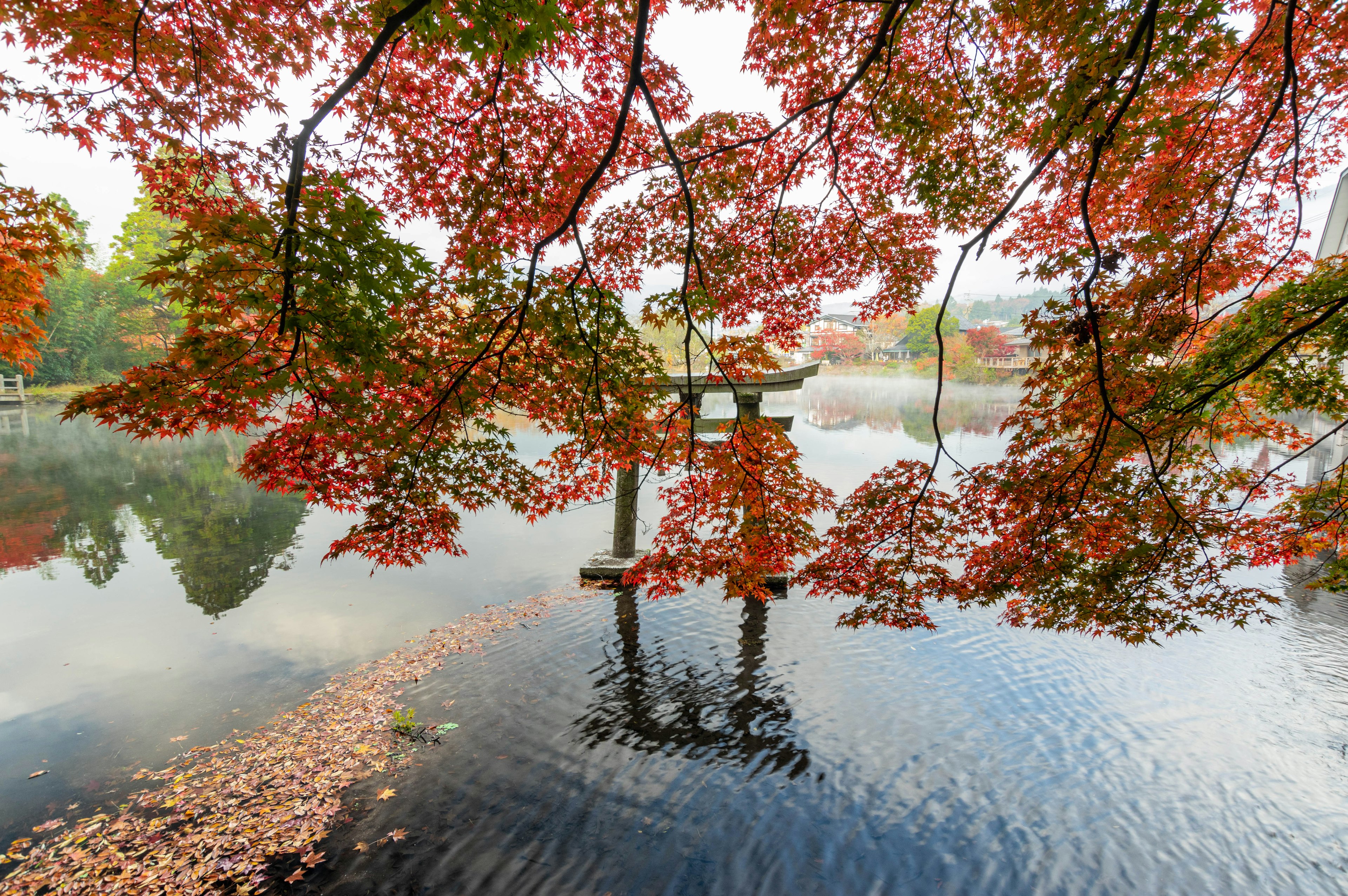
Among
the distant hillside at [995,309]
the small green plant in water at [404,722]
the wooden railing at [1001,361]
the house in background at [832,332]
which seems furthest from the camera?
the distant hillside at [995,309]

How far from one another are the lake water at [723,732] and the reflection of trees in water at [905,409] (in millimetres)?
17578

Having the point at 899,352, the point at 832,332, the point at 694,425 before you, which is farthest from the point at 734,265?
the point at 899,352

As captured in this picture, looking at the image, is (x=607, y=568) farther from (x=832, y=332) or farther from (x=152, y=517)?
(x=832, y=332)

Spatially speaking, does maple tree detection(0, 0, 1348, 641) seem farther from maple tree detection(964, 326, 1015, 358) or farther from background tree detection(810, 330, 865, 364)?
background tree detection(810, 330, 865, 364)

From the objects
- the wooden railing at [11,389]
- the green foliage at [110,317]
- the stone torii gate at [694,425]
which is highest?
the green foliage at [110,317]

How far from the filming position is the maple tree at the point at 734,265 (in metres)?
3.20

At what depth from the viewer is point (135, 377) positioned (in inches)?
118

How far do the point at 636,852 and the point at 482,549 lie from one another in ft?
29.1

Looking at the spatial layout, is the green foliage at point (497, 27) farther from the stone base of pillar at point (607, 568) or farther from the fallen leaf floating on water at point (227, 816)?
the stone base of pillar at point (607, 568)

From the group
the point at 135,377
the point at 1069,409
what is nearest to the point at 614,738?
the point at 135,377

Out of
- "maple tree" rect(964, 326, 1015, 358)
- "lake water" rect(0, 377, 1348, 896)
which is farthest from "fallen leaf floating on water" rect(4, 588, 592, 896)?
"maple tree" rect(964, 326, 1015, 358)

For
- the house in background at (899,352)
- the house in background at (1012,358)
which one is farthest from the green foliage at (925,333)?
the house in background at (1012,358)

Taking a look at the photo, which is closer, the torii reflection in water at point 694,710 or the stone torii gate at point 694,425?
the torii reflection in water at point 694,710

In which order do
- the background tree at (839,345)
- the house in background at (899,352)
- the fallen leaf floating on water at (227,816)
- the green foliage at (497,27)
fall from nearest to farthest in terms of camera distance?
the green foliage at (497,27) → the fallen leaf floating on water at (227,816) → the background tree at (839,345) → the house in background at (899,352)
